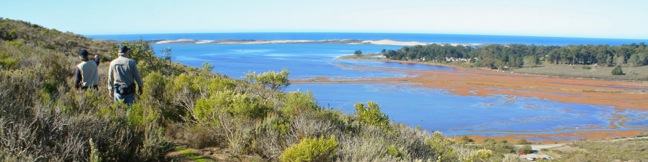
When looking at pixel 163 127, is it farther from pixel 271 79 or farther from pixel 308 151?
pixel 271 79

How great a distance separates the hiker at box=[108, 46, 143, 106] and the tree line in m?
120

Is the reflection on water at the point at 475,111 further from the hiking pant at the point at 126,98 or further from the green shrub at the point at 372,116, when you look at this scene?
the hiking pant at the point at 126,98

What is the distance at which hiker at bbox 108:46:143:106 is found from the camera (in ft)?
25.6

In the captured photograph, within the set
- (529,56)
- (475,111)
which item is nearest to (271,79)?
(475,111)

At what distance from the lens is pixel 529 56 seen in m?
132

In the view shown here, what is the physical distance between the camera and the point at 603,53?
125 metres

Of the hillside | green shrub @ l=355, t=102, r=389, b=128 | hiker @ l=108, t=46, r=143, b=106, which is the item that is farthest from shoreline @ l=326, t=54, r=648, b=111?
hiker @ l=108, t=46, r=143, b=106

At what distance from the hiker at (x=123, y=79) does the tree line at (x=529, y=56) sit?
120m

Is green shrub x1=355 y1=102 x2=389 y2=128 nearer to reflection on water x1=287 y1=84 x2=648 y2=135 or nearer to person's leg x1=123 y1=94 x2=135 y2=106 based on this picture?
person's leg x1=123 y1=94 x2=135 y2=106

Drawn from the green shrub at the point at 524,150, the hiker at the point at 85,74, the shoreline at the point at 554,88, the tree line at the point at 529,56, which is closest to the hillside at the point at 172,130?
the hiker at the point at 85,74

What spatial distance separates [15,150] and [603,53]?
137233mm

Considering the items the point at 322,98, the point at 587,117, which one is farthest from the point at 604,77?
the point at 322,98

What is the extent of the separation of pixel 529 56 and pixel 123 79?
13504 cm

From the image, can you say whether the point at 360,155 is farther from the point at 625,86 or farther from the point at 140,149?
the point at 625,86
